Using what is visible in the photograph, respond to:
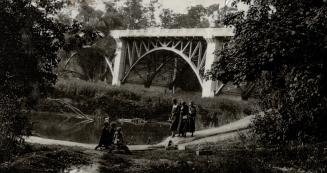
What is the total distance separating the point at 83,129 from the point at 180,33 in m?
12.0

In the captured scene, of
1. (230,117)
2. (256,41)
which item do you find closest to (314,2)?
(256,41)

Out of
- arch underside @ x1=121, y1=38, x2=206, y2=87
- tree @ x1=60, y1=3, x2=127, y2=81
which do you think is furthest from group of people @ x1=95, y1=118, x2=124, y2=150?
tree @ x1=60, y1=3, x2=127, y2=81

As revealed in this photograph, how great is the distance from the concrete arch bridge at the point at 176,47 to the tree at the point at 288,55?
36.5 ft

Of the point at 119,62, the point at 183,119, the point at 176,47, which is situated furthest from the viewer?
the point at 119,62

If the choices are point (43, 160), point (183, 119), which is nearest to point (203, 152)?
point (183, 119)

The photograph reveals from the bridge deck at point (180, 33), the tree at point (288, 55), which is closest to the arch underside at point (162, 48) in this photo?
the bridge deck at point (180, 33)

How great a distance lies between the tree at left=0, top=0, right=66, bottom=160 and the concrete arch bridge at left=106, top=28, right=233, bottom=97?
1419 cm

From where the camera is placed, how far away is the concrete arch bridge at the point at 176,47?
27594 millimetres

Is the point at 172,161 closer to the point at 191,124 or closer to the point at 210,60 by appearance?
the point at 191,124

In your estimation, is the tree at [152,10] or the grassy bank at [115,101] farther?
the tree at [152,10]

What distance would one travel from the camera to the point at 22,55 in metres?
9.27

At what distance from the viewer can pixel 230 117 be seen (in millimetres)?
24453

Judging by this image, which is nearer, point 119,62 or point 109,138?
point 109,138

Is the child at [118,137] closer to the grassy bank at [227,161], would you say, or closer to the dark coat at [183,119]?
the grassy bank at [227,161]
